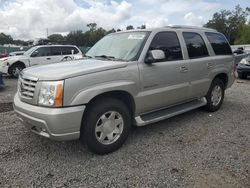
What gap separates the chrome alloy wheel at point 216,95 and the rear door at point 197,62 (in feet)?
1.54

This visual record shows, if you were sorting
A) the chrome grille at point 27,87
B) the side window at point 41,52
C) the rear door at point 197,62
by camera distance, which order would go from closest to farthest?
1. the chrome grille at point 27,87
2. the rear door at point 197,62
3. the side window at point 41,52

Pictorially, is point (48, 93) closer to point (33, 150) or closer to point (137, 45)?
point (33, 150)

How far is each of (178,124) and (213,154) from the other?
1.41 meters

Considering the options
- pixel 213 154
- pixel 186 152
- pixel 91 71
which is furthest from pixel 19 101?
pixel 213 154

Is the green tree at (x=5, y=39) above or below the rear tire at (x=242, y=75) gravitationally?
above

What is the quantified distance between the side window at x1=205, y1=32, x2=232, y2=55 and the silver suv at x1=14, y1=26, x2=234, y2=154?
0.05m

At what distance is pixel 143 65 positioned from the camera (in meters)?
4.09

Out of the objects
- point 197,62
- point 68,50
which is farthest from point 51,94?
point 68,50

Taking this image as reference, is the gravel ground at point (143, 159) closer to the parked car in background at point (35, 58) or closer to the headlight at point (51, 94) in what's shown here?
the headlight at point (51, 94)

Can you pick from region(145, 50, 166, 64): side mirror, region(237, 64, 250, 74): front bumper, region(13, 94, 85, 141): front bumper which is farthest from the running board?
region(237, 64, 250, 74): front bumper

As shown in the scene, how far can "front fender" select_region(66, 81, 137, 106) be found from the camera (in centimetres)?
334

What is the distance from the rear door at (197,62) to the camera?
5.07 meters

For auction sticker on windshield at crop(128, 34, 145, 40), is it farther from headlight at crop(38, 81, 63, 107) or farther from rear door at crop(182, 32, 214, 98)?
headlight at crop(38, 81, 63, 107)

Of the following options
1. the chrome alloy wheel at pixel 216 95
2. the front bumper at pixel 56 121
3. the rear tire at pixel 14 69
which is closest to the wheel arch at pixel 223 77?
the chrome alloy wheel at pixel 216 95
